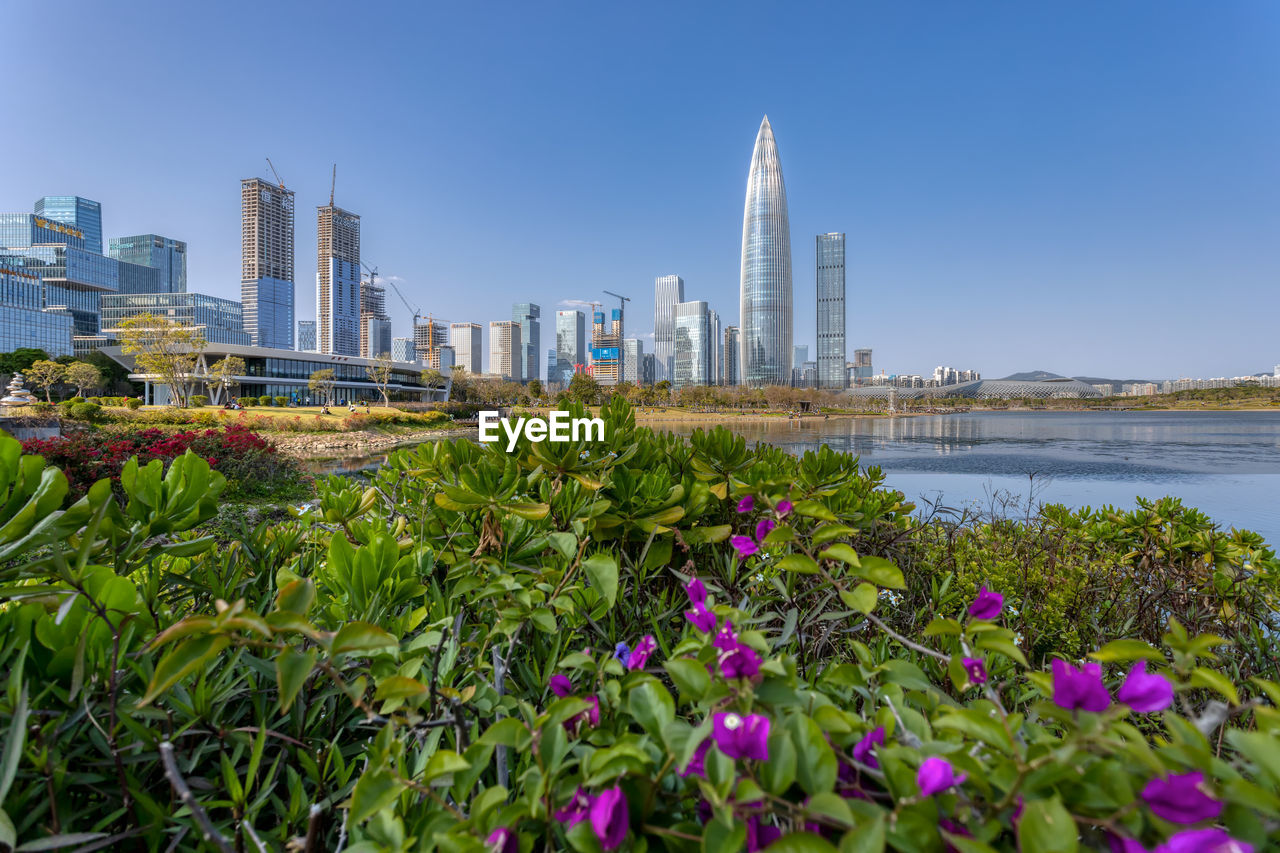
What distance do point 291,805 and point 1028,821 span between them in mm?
930

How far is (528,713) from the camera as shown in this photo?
2.19 ft

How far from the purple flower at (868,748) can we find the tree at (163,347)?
44194 millimetres

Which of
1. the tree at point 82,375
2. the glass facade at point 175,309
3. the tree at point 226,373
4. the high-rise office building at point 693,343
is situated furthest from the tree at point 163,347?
the high-rise office building at point 693,343

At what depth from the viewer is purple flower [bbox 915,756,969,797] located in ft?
1.56

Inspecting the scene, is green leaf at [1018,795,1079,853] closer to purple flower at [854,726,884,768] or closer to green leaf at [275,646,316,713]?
purple flower at [854,726,884,768]

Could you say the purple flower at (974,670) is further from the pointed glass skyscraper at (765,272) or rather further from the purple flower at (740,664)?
the pointed glass skyscraper at (765,272)

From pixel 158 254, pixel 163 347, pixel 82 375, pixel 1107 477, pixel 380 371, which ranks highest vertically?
pixel 158 254

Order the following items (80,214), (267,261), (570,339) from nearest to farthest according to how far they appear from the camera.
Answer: (80,214) → (267,261) → (570,339)

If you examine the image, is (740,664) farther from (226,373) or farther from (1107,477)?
(226,373)

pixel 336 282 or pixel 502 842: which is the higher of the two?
pixel 336 282

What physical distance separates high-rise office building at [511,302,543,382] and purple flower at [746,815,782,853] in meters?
161

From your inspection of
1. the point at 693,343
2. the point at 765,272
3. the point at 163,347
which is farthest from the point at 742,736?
the point at 693,343

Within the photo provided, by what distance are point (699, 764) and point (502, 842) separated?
0.20 metres

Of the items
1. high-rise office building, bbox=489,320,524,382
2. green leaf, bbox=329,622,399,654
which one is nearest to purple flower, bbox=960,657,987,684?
green leaf, bbox=329,622,399,654
